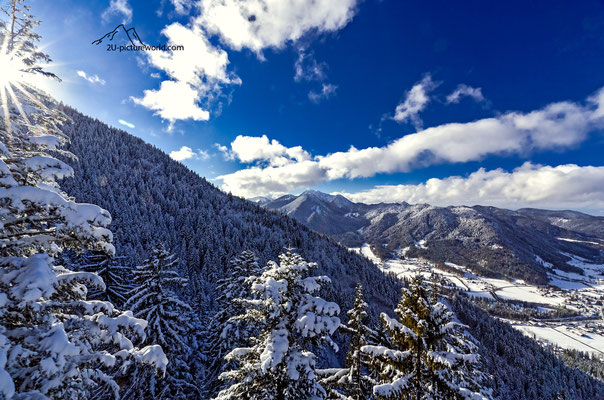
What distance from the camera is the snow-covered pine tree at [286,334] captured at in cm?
895

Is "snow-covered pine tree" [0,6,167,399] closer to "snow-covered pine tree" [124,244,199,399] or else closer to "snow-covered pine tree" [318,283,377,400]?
"snow-covered pine tree" [318,283,377,400]

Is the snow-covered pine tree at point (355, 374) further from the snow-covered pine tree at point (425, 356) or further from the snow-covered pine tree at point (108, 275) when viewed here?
the snow-covered pine tree at point (108, 275)

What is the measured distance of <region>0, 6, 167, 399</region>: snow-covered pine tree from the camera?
5.24m

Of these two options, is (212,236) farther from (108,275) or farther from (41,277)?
(41,277)

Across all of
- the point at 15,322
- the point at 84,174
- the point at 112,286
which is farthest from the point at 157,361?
the point at 84,174

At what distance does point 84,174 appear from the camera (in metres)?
109

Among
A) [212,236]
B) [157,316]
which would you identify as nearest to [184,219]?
[212,236]

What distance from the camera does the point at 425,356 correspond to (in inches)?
393

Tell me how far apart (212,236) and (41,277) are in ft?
339

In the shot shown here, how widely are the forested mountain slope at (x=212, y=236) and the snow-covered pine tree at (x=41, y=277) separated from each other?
64.0m

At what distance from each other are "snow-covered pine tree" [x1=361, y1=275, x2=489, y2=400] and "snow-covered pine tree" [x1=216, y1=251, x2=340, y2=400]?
2.66 m

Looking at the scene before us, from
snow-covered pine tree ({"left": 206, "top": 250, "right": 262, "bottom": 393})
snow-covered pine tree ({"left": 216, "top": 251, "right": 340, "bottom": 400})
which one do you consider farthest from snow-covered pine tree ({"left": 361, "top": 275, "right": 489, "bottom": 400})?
snow-covered pine tree ({"left": 206, "top": 250, "right": 262, "bottom": 393})

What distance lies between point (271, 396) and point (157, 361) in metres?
4.71

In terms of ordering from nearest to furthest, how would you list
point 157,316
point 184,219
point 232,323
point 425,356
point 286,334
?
point 286,334
point 425,356
point 157,316
point 232,323
point 184,219
